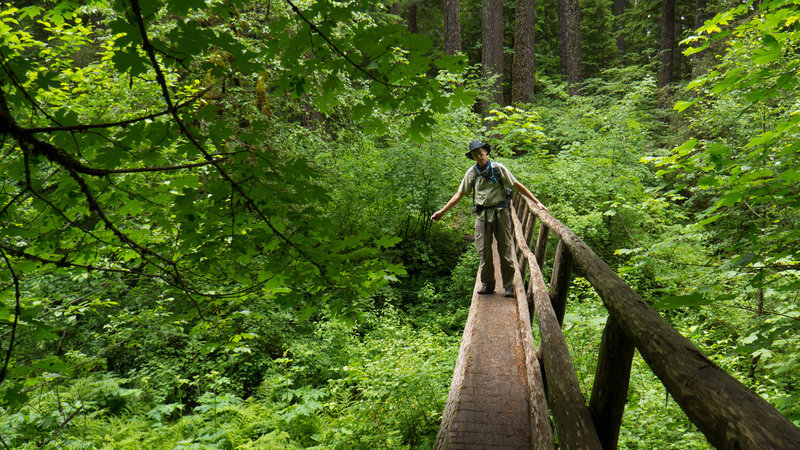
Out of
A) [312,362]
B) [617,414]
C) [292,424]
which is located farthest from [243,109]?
[617,414]

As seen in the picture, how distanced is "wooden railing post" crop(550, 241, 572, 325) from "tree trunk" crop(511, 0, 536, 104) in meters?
14.3

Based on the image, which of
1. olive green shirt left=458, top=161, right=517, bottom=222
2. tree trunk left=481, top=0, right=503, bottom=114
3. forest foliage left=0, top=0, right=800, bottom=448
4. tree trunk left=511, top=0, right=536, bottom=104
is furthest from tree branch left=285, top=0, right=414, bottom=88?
tree trunk left=511, top=0, right=536, bottom=104

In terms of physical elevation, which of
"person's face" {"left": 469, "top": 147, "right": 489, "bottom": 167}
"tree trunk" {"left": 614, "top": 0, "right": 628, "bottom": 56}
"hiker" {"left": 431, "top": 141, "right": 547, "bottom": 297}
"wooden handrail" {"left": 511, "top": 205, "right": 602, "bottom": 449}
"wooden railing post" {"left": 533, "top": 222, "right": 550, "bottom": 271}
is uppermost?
"tree trunk" {"left": 614, "top": 0, "right": 628, "bottom": 56}

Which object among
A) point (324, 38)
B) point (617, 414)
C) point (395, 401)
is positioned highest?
point (324, 38)

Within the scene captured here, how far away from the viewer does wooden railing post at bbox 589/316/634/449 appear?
179cm

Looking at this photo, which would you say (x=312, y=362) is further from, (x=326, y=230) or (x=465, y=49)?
(x=465, y=49)

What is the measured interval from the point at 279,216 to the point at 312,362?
5358 millimetres

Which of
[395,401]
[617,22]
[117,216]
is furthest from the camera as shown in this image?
[617,22]

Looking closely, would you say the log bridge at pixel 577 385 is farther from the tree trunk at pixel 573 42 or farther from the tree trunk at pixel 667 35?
the tree trunk at pixel 667 35

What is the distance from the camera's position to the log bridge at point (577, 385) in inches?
39.8

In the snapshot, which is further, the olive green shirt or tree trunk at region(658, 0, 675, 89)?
tree trunk at region(658, 0, 675, 89)

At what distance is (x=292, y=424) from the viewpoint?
5.08m

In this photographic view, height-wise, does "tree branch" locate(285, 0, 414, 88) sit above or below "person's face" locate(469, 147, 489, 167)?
below

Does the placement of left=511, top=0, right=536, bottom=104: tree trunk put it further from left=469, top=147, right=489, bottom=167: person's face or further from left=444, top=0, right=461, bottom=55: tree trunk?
left=469, top=147, right=489, bottom=167: person's face
